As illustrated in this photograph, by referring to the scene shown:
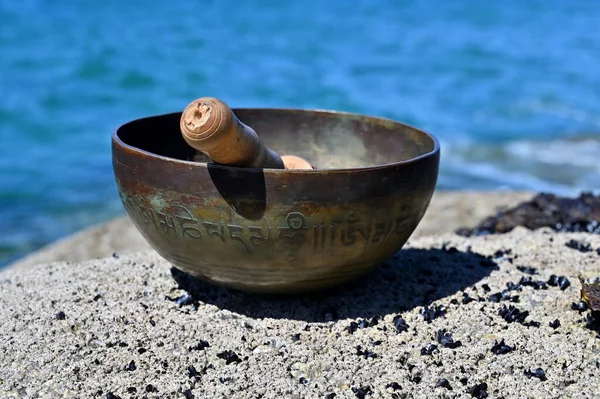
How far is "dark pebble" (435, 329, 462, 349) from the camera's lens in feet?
12.3

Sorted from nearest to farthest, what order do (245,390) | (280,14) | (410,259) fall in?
1. (245,390)
2. (410,259)
3. (280,14)

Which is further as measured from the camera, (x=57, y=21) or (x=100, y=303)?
(x=57, y=21)

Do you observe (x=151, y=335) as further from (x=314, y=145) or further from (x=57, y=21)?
(x=57, y=21)

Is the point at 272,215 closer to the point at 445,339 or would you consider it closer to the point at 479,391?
the point at 445,339

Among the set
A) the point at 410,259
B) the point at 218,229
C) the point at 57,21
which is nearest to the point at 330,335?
the point at 218,229

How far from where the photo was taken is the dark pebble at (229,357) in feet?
11.8

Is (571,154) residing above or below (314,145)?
below

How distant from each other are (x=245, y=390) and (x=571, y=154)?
1057cm

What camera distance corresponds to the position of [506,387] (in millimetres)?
3484

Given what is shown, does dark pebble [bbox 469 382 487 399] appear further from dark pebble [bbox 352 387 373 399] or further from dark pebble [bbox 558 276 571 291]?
dark pebble [bbox 558 276 571 291]

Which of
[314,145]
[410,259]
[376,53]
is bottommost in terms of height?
[376,53]

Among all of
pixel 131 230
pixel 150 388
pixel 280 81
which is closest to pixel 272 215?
pixel 150 388

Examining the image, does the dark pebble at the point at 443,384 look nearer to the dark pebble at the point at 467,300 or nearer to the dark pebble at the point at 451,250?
the dark pebble at the point at 467,300

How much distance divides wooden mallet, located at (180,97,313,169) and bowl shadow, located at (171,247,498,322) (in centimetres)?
97
